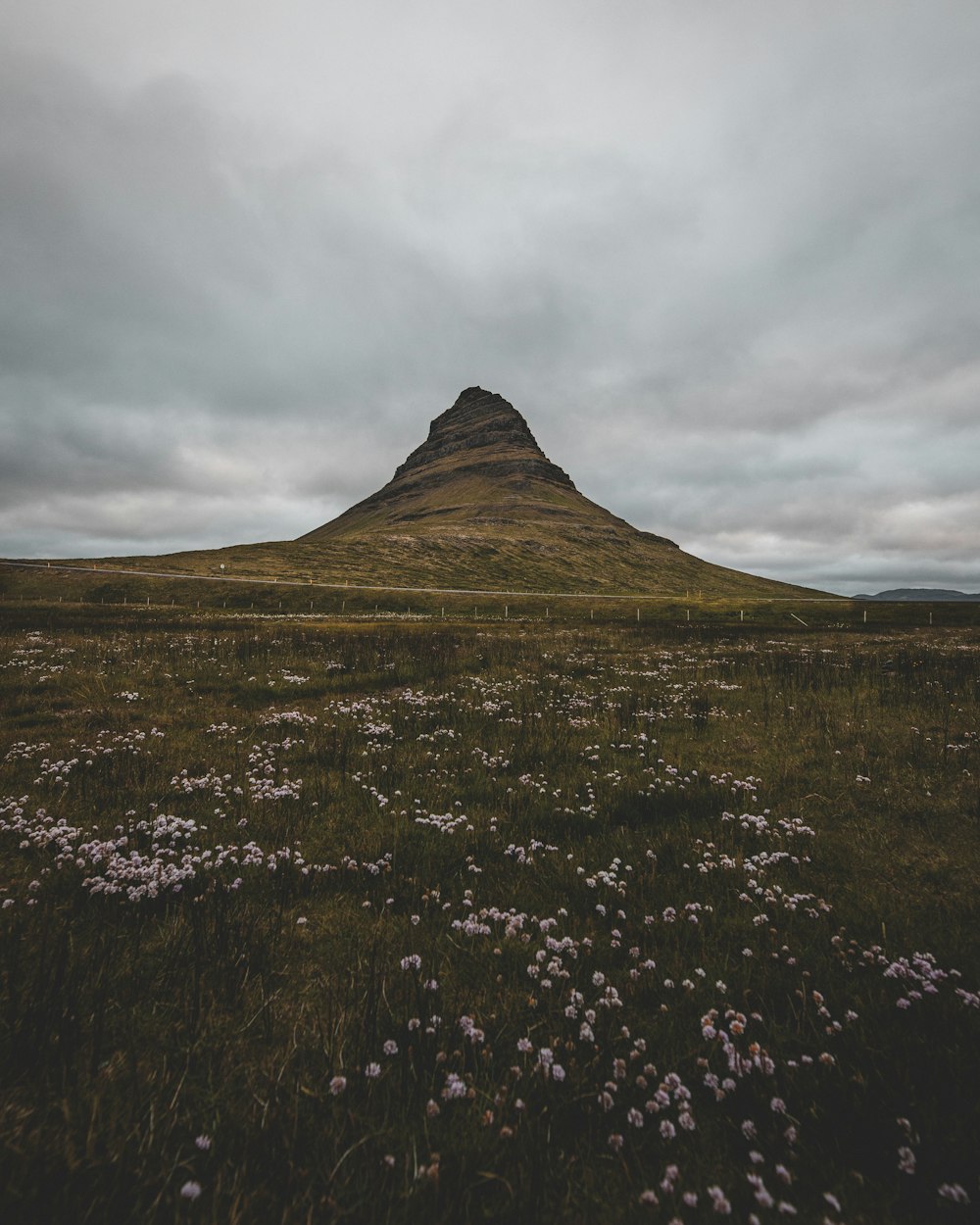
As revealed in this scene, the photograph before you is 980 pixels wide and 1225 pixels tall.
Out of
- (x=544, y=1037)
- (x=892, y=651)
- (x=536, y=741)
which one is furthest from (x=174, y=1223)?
(x=892, y=651)

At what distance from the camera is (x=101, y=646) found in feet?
75.4

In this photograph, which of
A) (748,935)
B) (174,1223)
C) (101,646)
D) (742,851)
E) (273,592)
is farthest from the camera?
(273,592)

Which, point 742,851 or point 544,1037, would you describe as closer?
point 544,1037

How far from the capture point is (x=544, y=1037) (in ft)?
12.6

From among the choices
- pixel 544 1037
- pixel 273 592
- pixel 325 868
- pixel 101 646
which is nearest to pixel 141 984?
pixel 325 868

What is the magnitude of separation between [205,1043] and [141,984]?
100 centimetres

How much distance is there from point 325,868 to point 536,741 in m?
5.75

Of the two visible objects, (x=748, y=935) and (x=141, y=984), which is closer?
(x=141, y=984)

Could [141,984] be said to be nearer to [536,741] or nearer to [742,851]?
[742,851]

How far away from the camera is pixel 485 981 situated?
4.43m

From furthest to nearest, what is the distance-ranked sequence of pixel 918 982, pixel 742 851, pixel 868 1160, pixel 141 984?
pixel 742 851 → pixel 918 982 → pixel 141 984 → pixel 868 1160

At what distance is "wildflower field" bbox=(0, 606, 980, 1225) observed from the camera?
9.38 feet

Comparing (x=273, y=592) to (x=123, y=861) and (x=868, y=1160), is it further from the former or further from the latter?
(x=868, y=1160)

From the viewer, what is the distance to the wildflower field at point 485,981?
2859 mm
